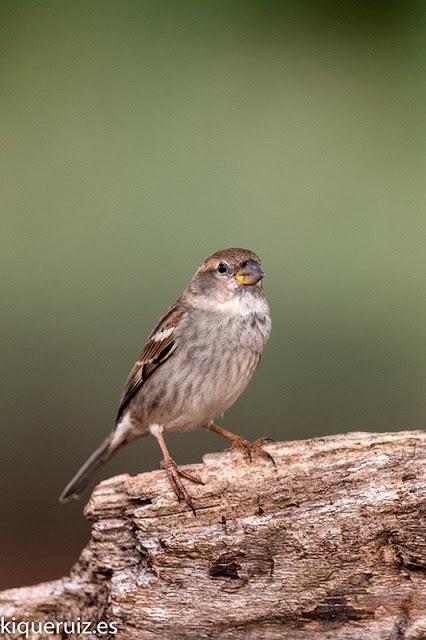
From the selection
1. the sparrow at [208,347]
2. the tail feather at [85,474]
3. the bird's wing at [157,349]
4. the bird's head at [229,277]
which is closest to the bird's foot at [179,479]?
the sparrow at [208,347]

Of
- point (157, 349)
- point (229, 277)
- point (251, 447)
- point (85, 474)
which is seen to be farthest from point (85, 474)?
point (229, 277)

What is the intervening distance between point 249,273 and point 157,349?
64 cm

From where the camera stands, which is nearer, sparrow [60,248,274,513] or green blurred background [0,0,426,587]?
sparrow [60,248,274,513]

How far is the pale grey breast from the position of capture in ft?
13.7

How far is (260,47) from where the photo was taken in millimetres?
10102

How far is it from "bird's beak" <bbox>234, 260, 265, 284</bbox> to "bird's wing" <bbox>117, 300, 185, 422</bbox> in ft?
1.29

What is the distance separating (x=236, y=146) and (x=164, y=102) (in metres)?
1.18

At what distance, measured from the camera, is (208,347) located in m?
4.21

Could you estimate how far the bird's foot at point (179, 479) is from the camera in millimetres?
3752

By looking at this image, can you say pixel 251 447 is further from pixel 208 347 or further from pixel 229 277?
pixel 229 277

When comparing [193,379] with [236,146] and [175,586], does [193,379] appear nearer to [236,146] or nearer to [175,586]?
[175,586]

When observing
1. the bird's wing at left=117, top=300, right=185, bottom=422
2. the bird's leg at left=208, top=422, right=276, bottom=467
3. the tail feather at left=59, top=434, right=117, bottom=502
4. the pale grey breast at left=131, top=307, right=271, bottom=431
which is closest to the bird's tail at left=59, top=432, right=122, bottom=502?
the tail feather at left=59, top=434, right=117, bottom=502

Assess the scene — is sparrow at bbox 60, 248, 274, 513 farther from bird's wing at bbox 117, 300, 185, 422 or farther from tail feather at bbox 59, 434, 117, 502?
tail feather at bbox 59, 434, 117, 502

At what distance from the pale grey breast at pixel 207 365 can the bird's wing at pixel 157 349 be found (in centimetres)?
4
